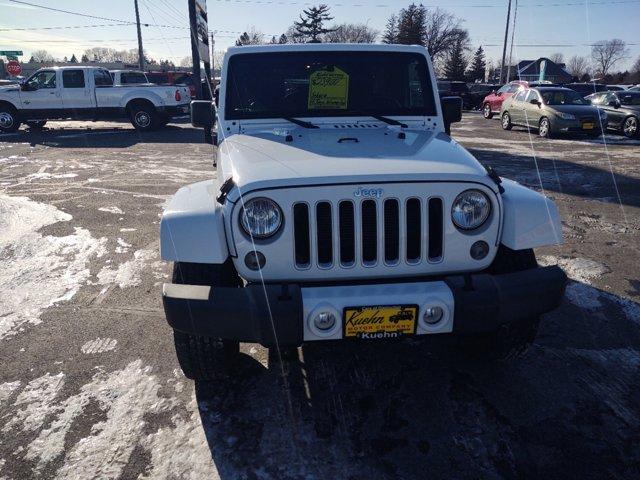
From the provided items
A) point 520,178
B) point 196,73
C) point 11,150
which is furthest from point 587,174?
point 196,73

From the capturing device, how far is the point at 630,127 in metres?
15.2

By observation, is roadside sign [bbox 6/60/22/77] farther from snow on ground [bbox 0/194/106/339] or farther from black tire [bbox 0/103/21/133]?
snow on ground [bbox 0/194/106/339]

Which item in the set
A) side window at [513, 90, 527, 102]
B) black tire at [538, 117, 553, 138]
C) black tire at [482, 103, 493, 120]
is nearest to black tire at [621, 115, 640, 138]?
black tire at [538, 117, 553, 138]

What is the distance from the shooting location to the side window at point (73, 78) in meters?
16.0

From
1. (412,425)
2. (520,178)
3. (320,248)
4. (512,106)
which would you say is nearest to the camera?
(320,248)

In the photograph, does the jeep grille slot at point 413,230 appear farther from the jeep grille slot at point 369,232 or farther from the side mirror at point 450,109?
the side mirror at point 450,109

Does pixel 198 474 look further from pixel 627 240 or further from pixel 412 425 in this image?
pixel 627 240

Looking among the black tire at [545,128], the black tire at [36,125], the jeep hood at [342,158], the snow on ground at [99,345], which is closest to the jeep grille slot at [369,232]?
the jeep hood at [342,158]

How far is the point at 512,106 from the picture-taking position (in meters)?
17.1

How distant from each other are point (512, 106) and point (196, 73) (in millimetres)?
13033

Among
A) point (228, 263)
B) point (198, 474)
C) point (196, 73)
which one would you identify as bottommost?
point (198, 474)

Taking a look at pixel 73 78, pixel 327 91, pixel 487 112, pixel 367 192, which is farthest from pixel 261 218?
pixel 487 112

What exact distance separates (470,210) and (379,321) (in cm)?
79

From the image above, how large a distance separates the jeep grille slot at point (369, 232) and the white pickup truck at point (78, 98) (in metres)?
15.6
